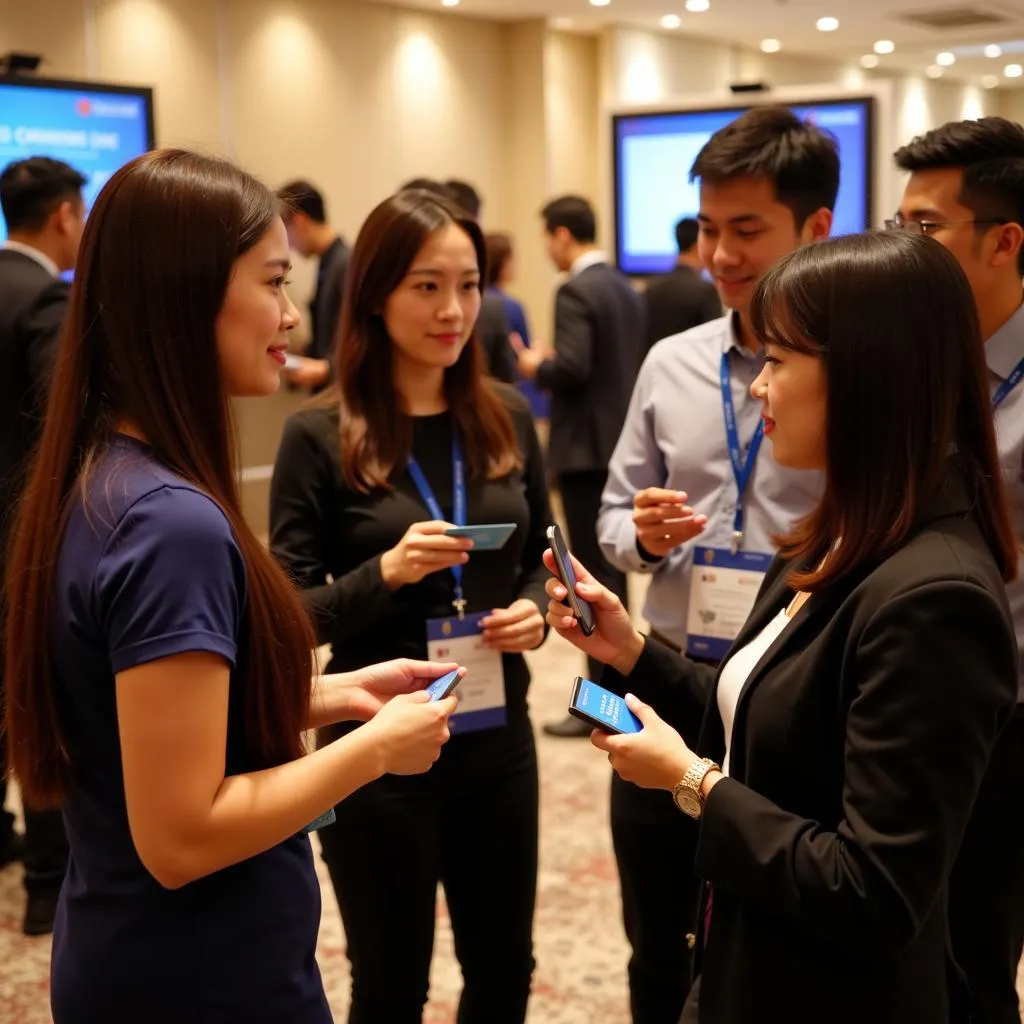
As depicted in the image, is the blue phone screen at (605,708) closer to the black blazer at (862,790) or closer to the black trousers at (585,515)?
the black blazer at (862,790)

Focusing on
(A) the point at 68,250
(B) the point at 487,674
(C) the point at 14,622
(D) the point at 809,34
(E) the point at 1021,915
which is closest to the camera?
(C) the point at 14,622

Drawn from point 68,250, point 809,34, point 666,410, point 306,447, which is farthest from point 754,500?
point 809,34

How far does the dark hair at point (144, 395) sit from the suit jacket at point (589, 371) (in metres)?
3.63

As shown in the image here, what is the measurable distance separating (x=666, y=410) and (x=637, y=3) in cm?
786

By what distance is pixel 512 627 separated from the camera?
2.11 metres

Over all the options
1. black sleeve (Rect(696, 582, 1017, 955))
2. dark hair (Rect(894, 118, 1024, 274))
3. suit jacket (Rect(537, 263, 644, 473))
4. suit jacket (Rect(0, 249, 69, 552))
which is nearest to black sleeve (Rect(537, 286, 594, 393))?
suit jacket (Rect(537, 263, 644, 473))

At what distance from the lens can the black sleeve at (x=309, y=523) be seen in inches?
81.1

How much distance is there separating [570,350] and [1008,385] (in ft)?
9.87

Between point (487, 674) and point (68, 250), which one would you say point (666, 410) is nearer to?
point (487, 674)

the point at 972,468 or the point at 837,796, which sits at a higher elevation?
Answer: the point at 972,468

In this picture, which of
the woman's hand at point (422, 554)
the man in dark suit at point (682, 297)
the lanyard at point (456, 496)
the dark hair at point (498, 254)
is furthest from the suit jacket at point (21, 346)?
the dark hair at point (498, 254)

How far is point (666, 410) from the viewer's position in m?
2.25

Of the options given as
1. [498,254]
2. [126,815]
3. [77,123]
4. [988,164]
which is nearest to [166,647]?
[126,815]

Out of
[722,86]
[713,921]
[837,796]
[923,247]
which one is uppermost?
[722,86]
